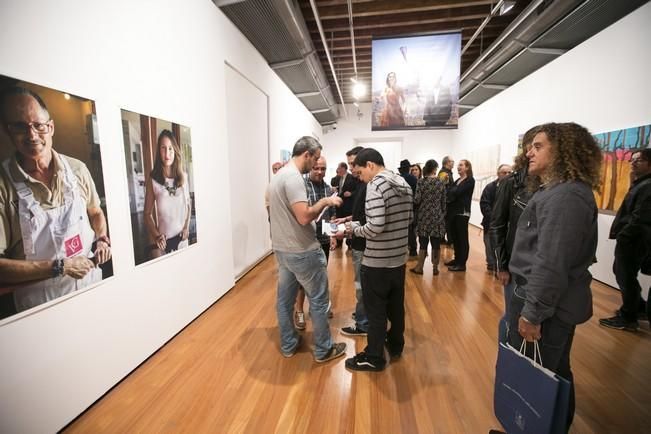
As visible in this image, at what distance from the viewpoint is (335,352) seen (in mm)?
2289

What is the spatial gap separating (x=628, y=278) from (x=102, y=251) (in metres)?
4.59

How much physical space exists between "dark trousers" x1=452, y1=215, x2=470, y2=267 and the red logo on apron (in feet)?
14.7

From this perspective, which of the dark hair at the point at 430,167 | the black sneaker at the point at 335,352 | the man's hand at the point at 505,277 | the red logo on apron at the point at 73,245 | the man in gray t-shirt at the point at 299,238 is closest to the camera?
the red logo on apron at the point at 73,245

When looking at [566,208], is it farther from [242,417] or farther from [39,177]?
[39,177]

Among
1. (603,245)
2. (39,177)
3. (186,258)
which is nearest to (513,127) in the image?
(603,245)

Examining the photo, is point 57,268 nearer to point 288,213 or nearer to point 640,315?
point 288,213

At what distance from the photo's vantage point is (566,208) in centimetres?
109

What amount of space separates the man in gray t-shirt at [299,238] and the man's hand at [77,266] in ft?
3.87

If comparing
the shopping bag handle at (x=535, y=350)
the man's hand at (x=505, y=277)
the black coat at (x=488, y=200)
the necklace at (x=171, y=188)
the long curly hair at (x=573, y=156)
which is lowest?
the shopping bag handle at (x=535, y=350)

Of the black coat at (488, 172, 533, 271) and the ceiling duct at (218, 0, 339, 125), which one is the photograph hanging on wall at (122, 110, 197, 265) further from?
the black coat at (488, 172, 533, 271)

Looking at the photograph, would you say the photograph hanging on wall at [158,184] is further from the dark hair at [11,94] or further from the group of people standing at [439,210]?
the group of people standing at [439,210]

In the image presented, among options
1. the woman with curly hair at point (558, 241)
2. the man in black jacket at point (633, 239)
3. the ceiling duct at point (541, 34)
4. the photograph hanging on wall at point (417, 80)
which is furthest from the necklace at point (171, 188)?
the ceiling duct at point (541, 34)

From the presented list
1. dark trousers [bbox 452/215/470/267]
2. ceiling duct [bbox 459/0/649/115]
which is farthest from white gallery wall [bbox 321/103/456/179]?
dark trousers [bbox 452/215/470/267]

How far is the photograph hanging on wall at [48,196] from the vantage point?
4.37 feet
